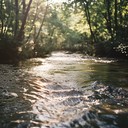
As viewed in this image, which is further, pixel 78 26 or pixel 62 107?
pixel 78 26

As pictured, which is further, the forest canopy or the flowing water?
the forest canopy

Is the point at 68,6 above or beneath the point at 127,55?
above

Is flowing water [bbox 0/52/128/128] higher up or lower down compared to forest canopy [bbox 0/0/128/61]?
lower down

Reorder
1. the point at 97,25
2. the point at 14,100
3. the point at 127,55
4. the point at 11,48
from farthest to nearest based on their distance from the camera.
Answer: the point at 97,25, the point at 127,55, the point at 11,48, the point at 14,100

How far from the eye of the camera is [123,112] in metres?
5.82

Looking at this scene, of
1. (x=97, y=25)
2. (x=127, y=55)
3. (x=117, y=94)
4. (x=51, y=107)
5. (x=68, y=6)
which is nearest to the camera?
(x=51, y=107)

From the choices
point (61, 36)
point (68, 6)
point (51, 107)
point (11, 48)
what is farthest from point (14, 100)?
point (61, 36)

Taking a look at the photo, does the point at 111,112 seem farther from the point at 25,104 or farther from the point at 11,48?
the point at 11,48

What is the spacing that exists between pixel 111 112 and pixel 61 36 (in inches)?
3089

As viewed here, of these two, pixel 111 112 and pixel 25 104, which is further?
pixel 25 104

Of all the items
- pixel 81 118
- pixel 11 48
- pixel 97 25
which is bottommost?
pixel 81 118

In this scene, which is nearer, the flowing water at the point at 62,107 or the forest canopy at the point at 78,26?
the flowing water at the point at 62,107

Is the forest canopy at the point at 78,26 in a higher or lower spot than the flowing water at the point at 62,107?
higher

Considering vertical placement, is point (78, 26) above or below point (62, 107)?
above
